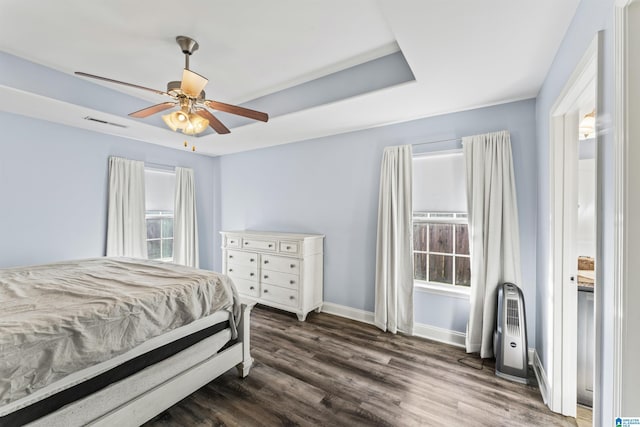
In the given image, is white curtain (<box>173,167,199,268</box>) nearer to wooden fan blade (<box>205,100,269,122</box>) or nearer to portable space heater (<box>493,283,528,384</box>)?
wooden fan blade (<box>205,100,269,122</box>)

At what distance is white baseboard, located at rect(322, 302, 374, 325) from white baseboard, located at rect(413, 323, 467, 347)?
1.82 ft

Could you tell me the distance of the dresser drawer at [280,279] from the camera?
3347mm

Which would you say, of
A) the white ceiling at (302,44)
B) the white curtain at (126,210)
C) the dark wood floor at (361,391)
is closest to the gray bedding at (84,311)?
the dark wood floor at (361,391)

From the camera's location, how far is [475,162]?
101 inches

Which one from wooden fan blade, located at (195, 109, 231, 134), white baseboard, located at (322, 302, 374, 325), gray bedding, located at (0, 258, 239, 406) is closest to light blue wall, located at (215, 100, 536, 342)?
white baseboard, located at (322, 302, 374, 325)

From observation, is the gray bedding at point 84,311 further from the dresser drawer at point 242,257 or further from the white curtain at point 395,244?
the white curtain at point 395,244

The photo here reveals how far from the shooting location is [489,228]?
2.47 meters

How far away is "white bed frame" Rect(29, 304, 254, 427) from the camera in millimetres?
1343

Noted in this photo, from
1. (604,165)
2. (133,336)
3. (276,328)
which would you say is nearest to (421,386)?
(276,328)

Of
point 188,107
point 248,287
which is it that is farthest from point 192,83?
point 248,287

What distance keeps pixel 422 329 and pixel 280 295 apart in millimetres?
1746

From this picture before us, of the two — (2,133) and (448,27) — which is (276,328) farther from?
(2,133)

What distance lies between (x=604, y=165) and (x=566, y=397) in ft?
5.55

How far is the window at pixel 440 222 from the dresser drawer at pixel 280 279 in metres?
1.46
